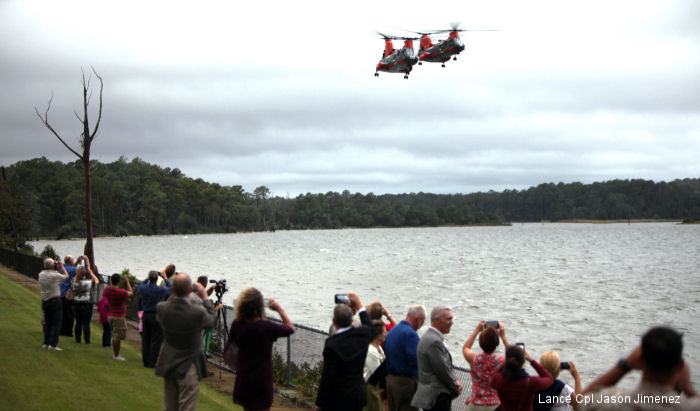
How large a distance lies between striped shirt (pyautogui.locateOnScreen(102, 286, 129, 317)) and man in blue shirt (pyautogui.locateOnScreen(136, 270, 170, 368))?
1.09 m

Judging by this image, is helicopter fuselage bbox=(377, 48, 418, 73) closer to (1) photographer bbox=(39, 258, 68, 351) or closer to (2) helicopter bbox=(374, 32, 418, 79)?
(2) helicopter bbox=(374, 32, 418, 79)

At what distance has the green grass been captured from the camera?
345 inches

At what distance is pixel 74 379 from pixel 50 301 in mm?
2314

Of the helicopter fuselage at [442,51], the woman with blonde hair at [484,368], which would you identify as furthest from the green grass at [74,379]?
the helicopter fuselage at [442,51]

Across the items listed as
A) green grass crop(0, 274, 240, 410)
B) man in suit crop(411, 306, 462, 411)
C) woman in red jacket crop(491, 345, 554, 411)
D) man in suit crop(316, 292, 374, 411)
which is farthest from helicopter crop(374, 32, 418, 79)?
woman in red jacket crop(491, 345, 554, 411)

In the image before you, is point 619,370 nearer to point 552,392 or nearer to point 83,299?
point 552,392

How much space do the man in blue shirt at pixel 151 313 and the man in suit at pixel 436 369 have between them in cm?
548

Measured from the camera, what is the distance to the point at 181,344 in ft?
21.7

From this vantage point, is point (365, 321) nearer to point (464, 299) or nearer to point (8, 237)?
point (464, 299)

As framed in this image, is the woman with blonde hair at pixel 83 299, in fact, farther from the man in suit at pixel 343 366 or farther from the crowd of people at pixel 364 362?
the man in suit at pixel 343 366

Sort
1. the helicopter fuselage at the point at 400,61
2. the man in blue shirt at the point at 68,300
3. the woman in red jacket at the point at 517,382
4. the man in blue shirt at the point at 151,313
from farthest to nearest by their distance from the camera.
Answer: the helicopter fuselage at the point at 400,61 → the man in blue shirt at the point at 68,300 → the man in blue shirt at the point at 151,313 → the woman in red jacket at the point at 517,382

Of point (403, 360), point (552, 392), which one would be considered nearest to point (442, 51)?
point (403, 360)

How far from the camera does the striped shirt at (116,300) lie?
473 inches

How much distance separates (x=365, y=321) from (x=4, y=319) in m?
12.7
